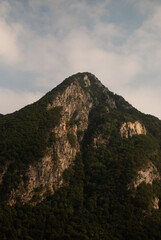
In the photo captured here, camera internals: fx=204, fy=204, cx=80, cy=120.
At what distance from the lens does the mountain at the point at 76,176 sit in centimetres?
10525

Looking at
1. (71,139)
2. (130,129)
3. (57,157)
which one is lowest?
(57,157)

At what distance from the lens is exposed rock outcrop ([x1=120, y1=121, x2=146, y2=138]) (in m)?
181

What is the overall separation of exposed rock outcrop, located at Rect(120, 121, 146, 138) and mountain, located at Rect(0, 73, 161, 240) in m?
0.86

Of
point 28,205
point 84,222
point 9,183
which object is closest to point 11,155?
point 9,183

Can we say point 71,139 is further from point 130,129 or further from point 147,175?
point 147,175

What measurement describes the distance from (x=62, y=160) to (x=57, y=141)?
14.6m

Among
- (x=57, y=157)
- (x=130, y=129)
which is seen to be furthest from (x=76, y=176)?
(x=130, y=129)

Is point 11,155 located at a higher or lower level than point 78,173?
higher

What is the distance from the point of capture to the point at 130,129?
603ft

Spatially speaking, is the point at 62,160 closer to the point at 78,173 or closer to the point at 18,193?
the point at 78,173

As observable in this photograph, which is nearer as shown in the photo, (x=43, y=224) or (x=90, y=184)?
(x=43, y=224)

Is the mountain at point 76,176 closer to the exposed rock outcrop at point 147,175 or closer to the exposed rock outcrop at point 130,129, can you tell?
the exposed rock outcrop at point 147,175

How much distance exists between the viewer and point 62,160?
5935 inches

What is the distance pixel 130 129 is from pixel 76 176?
6815 cm
